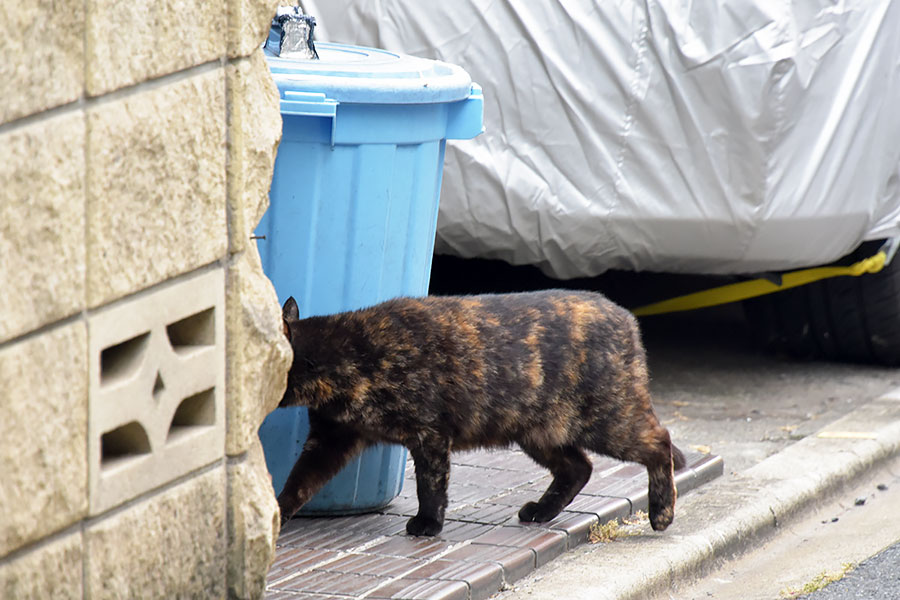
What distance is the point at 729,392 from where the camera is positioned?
227 inches

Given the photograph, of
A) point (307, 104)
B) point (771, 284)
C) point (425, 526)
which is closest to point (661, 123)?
point (771, 284)

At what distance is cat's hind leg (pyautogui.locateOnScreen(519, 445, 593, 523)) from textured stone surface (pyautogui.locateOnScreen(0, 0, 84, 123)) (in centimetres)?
208

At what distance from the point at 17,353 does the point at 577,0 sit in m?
3.43

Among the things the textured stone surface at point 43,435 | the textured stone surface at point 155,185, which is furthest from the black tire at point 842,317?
the textured stone surface at point 43,435

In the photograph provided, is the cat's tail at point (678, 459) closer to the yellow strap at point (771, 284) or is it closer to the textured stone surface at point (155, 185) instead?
the yellow strap at point (771, 284)

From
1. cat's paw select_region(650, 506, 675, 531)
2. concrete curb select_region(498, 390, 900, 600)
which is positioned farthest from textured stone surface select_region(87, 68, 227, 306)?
cat's paw select_region(650, 506, 675, 531)

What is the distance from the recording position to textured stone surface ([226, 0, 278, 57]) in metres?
2.56

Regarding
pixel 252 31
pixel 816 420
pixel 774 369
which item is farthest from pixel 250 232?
pixel 774 369

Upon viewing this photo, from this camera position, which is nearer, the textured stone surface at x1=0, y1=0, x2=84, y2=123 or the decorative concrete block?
the textured stone surface at x1=0, y1=0, x2=84, y2=123

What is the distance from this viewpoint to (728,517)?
3934 millimetres

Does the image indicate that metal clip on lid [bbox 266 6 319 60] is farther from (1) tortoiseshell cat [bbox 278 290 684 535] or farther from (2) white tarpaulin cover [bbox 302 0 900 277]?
Answer: (2) white tarpaulin cover [bbox 302 0 900 277]

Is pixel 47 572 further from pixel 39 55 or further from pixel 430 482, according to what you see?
pixel 430 482

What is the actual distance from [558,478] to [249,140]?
1.68 metres

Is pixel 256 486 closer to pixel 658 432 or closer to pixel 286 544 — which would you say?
pixel 286 544
